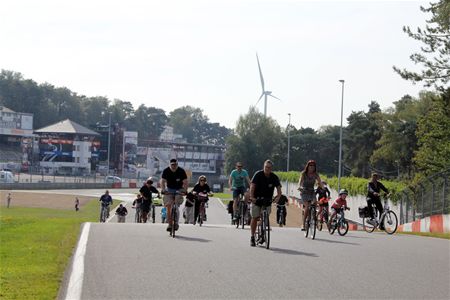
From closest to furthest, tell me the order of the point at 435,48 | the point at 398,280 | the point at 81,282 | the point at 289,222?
the point at 81,282
the point at 398,280
the point at 435,48
the point at 289,222

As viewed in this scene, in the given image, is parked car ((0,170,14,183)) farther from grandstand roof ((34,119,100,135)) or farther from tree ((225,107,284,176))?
grandstand roof ((34,119,100,135))

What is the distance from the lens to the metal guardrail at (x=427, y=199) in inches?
1176

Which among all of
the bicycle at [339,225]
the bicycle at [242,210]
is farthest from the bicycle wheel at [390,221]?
the bicycle at [242,210]

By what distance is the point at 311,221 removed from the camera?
1938 centimetres

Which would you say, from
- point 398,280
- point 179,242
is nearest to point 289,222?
point 179,242

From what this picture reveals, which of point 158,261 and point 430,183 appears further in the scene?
point 430,183

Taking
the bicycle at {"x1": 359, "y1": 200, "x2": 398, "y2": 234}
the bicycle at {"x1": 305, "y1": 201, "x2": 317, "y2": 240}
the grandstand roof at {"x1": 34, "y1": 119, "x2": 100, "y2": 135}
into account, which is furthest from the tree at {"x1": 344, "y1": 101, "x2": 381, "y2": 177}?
the bicycle at {"x1": 305, "y1": 201, "x2": 317, "y2": 240}

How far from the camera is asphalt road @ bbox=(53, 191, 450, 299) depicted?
1043 cm

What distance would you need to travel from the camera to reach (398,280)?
1174 cm

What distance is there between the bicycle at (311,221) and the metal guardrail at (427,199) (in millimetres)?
10961

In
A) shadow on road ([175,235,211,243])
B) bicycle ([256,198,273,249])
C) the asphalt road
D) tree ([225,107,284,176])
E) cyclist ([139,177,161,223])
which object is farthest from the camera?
tree ([225,107,284,176])

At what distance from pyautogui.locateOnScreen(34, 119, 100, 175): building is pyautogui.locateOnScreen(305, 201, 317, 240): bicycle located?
134 meters

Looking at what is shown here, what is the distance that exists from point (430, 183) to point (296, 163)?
11763 centimetres

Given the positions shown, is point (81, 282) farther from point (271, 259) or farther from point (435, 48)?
point (435, 48)
